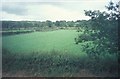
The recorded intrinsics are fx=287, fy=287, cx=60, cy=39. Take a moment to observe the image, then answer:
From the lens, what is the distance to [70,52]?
13.5 feet

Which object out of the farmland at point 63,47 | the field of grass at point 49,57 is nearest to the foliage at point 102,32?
the farmland at point 63,47

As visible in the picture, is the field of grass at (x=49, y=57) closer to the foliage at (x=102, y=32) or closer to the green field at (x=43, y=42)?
the green field at (x=43, y=42)

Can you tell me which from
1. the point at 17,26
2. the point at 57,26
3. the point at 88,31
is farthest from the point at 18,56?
the point at 88,31

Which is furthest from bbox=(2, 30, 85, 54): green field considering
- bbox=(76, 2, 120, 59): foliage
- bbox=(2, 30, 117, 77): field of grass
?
bbox=(76, 2, 120, 59): foliage

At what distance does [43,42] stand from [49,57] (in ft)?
0.77

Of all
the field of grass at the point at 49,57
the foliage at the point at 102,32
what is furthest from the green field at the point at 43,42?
the foliage at the point at 102,32

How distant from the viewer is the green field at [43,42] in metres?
4.11

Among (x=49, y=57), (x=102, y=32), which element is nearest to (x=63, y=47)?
(x=49, y=57)

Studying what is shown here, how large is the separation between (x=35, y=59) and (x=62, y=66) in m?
0.41

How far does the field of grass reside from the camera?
13.4ft

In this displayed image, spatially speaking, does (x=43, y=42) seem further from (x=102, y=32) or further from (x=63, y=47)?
(x=102, y=32)

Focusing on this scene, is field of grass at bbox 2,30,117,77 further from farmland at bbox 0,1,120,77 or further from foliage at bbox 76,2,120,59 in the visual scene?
foliage at bbox 76,2,120,59

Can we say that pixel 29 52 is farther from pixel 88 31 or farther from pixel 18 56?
pixel 88 31

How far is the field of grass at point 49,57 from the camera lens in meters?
4.08
